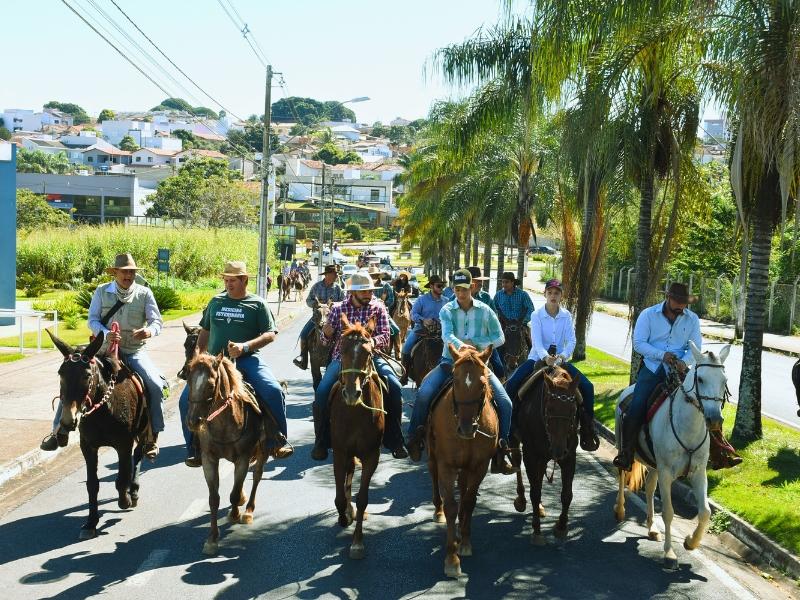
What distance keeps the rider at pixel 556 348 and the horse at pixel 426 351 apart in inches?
149

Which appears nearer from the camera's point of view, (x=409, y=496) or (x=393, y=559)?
(x=393, y=559)

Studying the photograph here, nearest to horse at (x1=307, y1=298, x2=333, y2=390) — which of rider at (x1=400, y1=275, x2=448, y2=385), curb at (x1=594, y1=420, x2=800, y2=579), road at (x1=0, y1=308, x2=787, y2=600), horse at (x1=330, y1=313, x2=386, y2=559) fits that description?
rider at (x1=400, y1=275, x2=448, y2=385)

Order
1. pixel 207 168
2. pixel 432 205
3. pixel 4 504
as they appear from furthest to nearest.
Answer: pixel 207 168 → pixel 432 205 → pixel 4 504

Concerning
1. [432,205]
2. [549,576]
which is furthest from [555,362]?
[432,205]

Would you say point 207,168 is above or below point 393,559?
above

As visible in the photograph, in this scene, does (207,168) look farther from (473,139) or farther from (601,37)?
(601,37)

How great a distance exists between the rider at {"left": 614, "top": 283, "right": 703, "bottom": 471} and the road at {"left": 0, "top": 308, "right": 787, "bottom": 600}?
3.41ft

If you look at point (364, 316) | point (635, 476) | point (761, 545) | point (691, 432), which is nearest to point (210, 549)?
point (364, 316)

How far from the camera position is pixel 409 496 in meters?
10.5

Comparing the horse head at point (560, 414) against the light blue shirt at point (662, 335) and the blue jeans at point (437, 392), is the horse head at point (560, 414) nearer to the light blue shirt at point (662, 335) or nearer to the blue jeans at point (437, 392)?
the blue jeans at point (437, 392)

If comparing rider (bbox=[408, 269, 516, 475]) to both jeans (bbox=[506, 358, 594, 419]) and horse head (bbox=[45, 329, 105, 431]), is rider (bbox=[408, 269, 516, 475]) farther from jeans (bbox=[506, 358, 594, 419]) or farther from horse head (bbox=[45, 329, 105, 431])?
horse head (bbox=[45, 329, 105, 431])

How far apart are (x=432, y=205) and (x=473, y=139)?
21.1 m

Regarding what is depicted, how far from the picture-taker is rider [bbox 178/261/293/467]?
30.7 feet

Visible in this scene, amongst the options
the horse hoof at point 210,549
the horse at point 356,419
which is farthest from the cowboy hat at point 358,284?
the horse hoof at point 210,549
